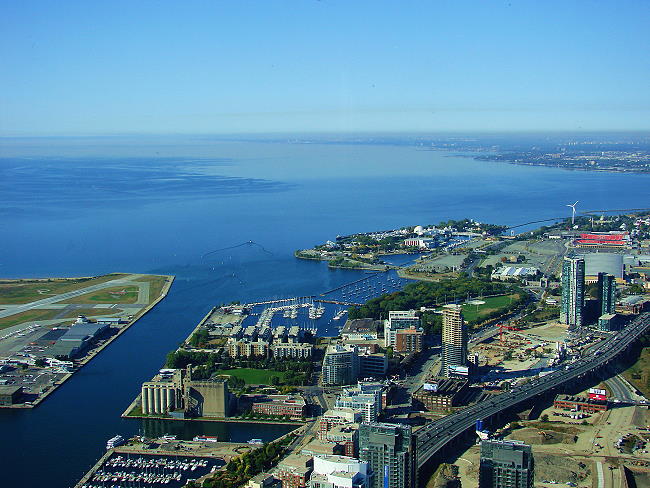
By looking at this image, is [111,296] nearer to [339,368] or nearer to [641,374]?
[339,368]

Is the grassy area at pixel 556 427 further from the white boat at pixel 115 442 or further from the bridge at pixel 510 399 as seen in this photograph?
the white boat at pixel 115 442

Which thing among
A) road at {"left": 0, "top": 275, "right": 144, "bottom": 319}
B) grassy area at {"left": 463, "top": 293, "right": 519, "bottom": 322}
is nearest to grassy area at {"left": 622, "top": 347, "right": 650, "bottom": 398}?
grassy area at {"left": 463, "top": 293, "right": 519, "bottom": 322}

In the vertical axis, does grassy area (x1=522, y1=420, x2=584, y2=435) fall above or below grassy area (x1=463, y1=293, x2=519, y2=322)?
below

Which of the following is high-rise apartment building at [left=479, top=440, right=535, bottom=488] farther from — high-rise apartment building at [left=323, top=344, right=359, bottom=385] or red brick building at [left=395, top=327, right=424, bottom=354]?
red brick building at [left=395, top=327, right=424, bottom=354]

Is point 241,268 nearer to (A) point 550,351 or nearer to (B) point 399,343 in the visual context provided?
(B) point 399,343

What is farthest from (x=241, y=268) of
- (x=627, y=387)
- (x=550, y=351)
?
(x=627, y=387)

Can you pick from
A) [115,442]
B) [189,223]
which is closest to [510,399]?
[115,442]
